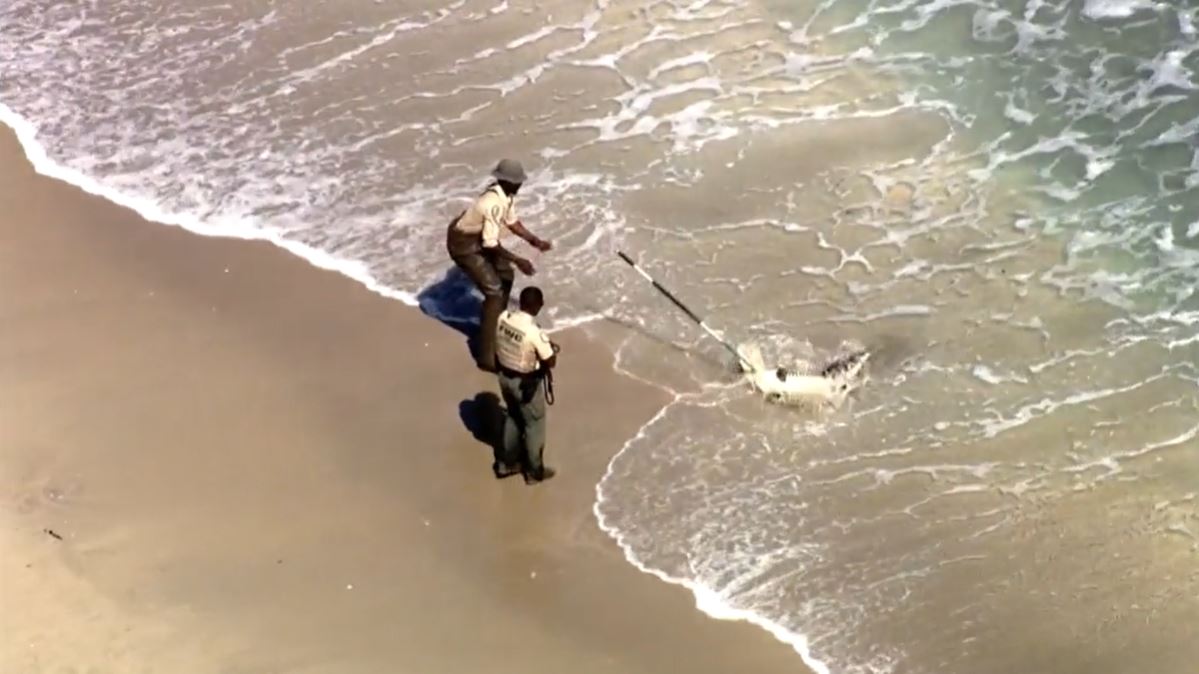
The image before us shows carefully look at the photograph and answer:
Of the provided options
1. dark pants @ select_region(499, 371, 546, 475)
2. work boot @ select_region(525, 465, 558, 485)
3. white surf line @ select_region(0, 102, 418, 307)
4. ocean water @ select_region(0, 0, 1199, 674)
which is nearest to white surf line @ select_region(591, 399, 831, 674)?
ocean water @ select_region(0, 0, 1199, 674)

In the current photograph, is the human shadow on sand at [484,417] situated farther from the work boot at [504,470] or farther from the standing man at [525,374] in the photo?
the standing man at [525,374]

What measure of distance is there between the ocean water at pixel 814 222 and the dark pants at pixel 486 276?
87 centimetres

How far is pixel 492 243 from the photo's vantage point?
9.92 meters

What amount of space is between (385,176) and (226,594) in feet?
15.8

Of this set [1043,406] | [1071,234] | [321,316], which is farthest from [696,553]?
[1071,234]

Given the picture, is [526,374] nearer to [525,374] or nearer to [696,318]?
[525,374]

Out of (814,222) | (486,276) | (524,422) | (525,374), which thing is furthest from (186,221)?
(814,222)

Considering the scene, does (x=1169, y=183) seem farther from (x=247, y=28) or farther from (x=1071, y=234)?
(x=247, y=28)

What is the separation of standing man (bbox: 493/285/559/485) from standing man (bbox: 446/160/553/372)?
36.4 inches

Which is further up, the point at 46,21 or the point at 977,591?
the point at 46,21

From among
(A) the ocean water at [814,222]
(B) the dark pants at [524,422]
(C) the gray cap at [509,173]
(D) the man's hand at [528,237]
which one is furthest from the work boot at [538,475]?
(C) the gray cap at [509,173]

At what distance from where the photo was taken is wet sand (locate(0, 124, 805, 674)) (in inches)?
337

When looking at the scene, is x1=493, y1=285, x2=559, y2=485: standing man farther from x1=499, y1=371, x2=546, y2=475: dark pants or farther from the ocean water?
the ocean water

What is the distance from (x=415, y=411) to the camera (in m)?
10.2
